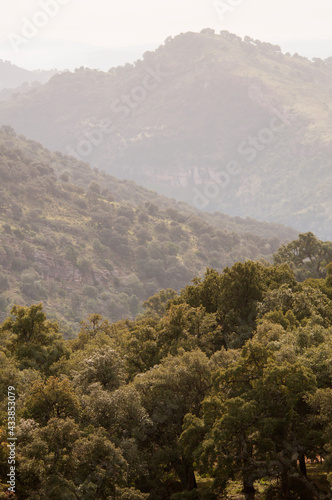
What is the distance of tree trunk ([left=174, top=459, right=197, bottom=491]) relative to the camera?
36250mm

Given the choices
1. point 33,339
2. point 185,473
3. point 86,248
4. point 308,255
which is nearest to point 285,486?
point 185,473

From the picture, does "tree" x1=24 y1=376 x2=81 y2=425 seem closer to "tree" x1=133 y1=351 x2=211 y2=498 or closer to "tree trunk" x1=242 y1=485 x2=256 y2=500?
"tree" x1=133 y1=351 x2=211 y2=498

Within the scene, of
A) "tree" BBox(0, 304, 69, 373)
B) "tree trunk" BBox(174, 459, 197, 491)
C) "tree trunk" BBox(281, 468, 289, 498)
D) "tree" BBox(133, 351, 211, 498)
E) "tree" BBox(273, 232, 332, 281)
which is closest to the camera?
"tree trunk" BBox(281, 468, 289, 498)

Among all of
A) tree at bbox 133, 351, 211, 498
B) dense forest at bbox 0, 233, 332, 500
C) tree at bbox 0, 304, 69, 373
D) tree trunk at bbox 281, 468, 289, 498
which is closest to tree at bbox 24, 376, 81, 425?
dense forest at bbox 0, 233, 332, 500

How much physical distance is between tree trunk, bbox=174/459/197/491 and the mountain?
84693 mm

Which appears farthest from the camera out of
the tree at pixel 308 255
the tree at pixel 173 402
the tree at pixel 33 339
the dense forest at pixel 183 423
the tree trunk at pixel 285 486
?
the tree at pixel 308 255

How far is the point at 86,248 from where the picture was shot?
156 metres

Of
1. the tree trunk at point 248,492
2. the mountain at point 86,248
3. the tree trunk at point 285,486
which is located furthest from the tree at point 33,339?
the mountain at point 86,248

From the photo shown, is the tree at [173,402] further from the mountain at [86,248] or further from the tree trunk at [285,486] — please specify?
the mountain at [86,248]

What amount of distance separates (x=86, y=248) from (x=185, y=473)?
122666 mm

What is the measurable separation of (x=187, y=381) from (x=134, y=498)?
900cm

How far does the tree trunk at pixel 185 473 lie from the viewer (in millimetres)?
36250

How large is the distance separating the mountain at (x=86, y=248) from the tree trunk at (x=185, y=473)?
84693mm

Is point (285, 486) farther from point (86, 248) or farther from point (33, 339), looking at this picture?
point (86, 248)
